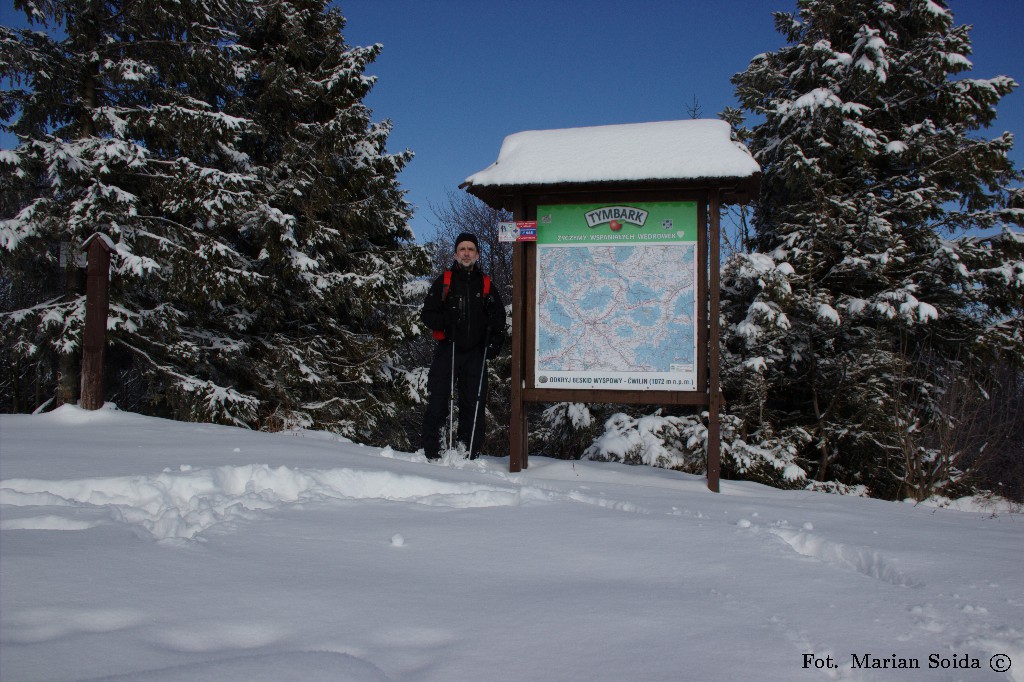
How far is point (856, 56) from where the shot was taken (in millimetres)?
10984

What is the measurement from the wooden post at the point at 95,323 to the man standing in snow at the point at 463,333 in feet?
10.1

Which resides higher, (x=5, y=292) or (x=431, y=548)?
(x=5, y=292)

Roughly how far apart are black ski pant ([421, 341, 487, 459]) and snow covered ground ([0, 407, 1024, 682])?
2.01 m

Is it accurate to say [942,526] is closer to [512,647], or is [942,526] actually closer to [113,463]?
[512,647]

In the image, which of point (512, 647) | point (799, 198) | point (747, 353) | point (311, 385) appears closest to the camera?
point (512, 647)

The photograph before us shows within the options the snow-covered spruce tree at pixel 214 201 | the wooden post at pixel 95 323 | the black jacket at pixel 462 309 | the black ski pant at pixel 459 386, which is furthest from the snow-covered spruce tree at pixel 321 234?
the black jacket at pixel 462 309

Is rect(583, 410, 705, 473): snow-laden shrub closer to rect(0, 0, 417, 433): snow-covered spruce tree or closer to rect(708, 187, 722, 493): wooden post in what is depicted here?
rect(708, 187, 722, 493): wooden post

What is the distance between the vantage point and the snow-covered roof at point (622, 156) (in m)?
5.57

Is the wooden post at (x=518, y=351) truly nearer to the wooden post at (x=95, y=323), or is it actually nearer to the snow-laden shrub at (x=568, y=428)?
the wooden post at (x=95, y=323)

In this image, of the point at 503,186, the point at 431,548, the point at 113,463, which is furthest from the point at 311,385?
the point at 431,548

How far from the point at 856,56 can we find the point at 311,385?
10.9 m

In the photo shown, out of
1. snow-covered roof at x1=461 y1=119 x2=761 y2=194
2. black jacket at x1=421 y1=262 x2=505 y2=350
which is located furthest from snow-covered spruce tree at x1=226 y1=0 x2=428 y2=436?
snow-covered roof at x1=461 y1=119 x2=761 y2=194

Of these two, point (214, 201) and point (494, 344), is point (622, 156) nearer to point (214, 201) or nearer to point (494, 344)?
point (494, 344)

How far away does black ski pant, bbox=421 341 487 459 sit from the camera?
6102mm
